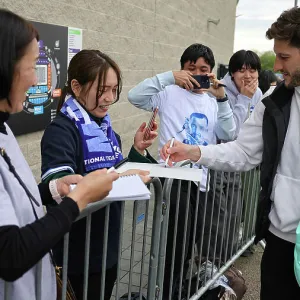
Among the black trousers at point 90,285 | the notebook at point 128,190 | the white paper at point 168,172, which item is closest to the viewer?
the notebook at point 128,190

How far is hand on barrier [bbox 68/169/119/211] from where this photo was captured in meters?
1.38

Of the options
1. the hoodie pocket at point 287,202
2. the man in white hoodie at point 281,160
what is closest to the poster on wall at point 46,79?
the man in white hoodie at point 281,160

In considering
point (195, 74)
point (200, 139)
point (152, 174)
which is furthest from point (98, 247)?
point (195, 74)

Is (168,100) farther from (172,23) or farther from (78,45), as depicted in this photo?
(172,23)

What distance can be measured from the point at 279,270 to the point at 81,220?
1.08 metres

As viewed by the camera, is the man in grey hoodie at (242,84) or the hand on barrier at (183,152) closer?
the hand on barrier at (183,152)

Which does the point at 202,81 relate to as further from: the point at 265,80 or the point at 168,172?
the point at 265,80

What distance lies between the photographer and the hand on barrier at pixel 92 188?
1379 millimetres

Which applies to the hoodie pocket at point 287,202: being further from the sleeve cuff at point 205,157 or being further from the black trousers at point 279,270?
the sleeve cuff at point 205,157

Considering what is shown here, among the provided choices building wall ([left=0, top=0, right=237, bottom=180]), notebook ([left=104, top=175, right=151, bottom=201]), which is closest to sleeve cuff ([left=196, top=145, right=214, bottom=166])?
notebook ([left=104, top=175, right=151, bottom=201])

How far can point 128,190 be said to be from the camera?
1.64 meters

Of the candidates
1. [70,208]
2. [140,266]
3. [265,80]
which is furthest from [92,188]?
[265,80]

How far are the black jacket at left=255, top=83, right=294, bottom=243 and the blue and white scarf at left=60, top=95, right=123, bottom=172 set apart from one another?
2.66ft

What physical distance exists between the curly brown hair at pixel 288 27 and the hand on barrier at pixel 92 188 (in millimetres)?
1187
